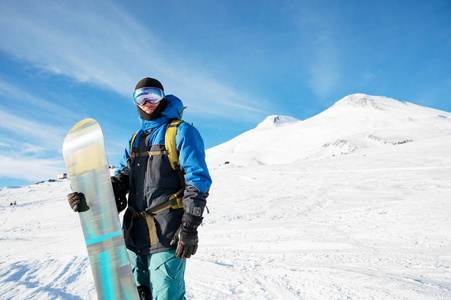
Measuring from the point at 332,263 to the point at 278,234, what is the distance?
Answer: 1.99 meters

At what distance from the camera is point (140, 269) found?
8.02ft

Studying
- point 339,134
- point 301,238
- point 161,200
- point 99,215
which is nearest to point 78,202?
point 99,215

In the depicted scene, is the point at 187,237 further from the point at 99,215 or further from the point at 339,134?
the point at 339,134

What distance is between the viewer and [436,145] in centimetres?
1891

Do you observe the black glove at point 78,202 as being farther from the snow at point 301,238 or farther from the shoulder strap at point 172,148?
the snow at point 301,238

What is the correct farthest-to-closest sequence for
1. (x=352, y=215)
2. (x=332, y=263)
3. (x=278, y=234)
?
(x=352, y=215) < (x=278, y=234) < (x=332, y=263)

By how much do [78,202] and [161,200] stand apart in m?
0.76

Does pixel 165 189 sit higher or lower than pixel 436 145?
higher

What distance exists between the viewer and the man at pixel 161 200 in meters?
2.18

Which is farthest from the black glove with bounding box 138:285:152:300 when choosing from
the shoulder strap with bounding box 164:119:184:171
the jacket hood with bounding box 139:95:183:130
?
the jacket hood with bounding box 139:95:183:130

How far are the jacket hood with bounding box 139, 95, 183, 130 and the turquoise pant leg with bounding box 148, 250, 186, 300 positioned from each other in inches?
47.1

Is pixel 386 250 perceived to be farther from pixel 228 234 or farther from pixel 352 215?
pixel 228 234

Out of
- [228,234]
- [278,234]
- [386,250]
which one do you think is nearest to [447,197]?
[386,250]

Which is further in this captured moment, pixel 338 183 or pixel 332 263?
pixel 338 183
